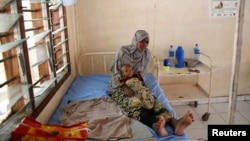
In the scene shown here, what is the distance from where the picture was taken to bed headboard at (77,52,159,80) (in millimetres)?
3295

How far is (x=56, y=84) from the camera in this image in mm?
2357

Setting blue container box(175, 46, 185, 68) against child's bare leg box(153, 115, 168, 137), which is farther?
blue container box(175, 46, 185, 68)

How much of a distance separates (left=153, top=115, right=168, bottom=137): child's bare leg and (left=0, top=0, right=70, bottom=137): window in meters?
0.94

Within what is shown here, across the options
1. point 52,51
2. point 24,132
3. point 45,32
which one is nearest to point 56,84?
point 52,51

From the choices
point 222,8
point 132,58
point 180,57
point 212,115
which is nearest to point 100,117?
point 132,58

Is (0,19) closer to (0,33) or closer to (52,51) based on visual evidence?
(0,33)

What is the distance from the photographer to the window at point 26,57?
4.79 ft

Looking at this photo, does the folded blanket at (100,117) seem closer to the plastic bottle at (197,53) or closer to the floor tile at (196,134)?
the floor tile at (196,134)

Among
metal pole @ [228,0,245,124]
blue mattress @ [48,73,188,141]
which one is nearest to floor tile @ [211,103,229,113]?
blue mattress @ [48,73,188,141]

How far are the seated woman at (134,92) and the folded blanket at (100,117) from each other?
0.11 m

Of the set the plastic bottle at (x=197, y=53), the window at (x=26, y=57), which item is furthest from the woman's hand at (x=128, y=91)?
the plastic bottle at (x=197, y=53)

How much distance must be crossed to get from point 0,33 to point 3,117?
21.7 inches

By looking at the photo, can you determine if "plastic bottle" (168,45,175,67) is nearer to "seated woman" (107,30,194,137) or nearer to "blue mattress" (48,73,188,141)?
"blue mattress" (48,73,188,141)

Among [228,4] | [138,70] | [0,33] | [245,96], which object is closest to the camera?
[0,33]
